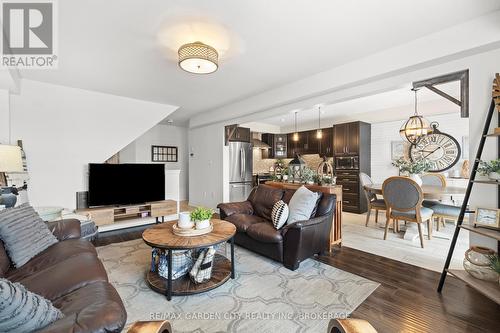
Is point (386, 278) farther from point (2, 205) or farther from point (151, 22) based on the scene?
point (2, 205)

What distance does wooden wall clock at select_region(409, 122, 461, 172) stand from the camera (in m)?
4.83

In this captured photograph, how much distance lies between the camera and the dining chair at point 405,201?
3438mm

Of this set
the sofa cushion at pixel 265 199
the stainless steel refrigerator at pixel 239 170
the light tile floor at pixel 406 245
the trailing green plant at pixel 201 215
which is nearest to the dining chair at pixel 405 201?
the light tile floor at pixel 406 245

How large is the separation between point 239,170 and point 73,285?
15.8ft

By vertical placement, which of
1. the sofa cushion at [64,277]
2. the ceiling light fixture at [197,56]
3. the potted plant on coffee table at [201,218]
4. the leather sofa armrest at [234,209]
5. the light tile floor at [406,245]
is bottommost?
the light tile floor at [406,245]

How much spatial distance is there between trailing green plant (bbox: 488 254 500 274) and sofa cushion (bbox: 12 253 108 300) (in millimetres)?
3206

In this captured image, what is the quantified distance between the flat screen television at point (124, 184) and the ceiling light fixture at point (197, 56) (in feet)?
8.97

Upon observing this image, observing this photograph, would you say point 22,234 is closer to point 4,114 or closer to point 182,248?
point 182,248

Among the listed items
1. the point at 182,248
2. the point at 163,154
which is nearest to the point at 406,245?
the point at 182,248

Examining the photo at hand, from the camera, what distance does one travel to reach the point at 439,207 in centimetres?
387

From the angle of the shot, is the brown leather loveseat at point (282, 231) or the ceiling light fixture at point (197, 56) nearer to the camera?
the ceiling light fixture at point (197, 56)

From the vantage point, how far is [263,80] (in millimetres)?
3676

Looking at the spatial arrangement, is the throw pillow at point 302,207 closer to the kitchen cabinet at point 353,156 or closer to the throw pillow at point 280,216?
the throw pillow at point 280,216

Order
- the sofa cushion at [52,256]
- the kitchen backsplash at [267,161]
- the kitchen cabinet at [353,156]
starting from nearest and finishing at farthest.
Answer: the sofa cushion at [52,256], the kitchen cabinet at [353,156], the kitchen backsplash at [267,161]
